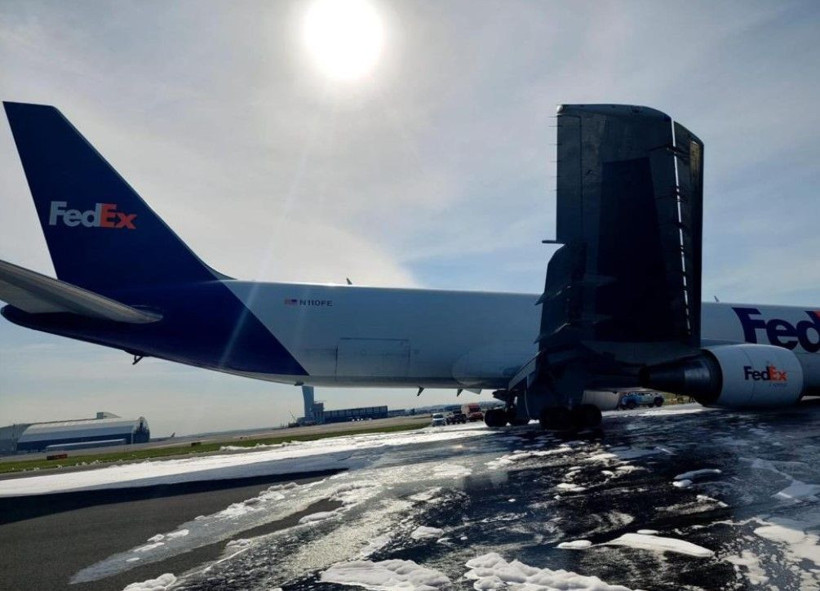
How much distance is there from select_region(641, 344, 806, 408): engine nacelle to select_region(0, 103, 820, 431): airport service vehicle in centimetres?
4

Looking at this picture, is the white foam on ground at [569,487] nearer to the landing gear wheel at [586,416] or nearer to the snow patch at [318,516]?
the snow patch at [318,516]

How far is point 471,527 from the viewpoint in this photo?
16.2 ft

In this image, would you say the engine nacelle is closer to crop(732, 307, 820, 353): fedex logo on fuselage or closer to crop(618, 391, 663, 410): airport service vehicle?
crop(732, 307, 820, 353): fedex logo on fuselage

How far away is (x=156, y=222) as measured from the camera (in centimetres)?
1628

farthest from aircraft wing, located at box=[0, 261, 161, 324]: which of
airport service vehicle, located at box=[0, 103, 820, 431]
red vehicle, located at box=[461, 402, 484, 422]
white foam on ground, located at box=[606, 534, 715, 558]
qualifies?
red vehicle, located at box=[461, 402, 484, 422]

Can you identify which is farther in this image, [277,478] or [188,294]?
[188,294]

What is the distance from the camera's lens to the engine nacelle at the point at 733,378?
1257cm

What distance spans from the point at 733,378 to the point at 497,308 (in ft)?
24.9

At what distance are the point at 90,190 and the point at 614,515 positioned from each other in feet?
52.6

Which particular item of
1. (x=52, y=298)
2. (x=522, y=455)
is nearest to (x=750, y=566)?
(x=522, y=455)

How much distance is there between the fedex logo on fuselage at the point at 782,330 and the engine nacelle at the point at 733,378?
6110mm

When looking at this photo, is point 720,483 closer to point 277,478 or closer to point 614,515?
point 614,515

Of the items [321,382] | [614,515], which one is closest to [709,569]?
[614,515]

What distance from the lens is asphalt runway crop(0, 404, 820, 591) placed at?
3.61 metres
